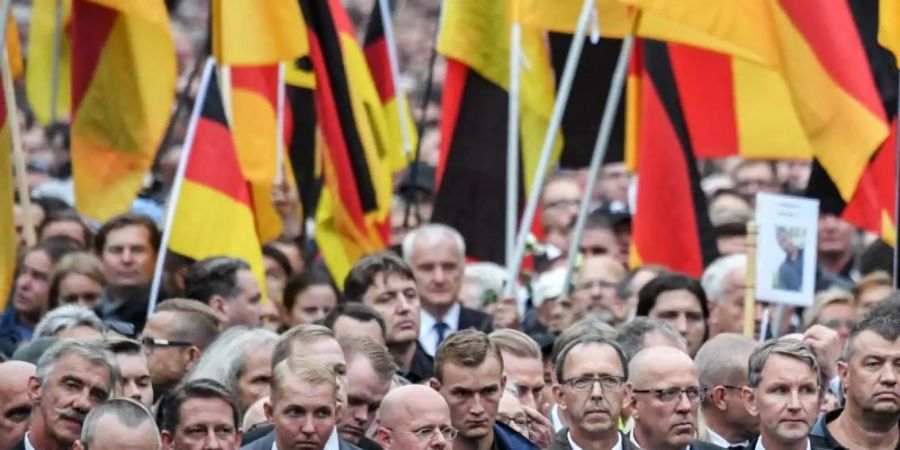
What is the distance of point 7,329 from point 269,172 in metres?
2.01

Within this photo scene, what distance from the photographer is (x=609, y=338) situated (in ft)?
40.2

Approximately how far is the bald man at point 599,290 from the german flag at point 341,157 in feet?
4.04

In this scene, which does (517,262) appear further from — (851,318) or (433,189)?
(433,189)

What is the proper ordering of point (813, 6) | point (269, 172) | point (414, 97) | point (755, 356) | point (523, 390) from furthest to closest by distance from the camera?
point (414, 97)
point (269, 172)
point (813, 6)
point (523, 390)
point (755, 356)

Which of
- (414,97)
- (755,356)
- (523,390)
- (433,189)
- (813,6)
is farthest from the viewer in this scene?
(414,97)

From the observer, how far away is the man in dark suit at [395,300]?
47.0 feet

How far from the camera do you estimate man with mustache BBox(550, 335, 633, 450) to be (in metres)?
11.7

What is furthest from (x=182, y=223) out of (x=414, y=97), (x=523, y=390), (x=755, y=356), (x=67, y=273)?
(x=414, y=97)

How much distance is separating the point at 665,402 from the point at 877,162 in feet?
13.3

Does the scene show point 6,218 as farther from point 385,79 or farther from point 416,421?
point 385,79

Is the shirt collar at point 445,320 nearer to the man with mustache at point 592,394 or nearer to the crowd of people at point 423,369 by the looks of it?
the crowd of people at point 423,369

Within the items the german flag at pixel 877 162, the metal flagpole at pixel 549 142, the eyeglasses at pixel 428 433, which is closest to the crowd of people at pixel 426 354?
the eyeglasses at pixel 428 433

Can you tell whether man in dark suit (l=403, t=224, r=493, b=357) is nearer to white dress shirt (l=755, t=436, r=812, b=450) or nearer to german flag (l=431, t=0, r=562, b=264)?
german flag (l=431, t=0, r=562, b=264)

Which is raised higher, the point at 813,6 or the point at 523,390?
the point at 813,6
